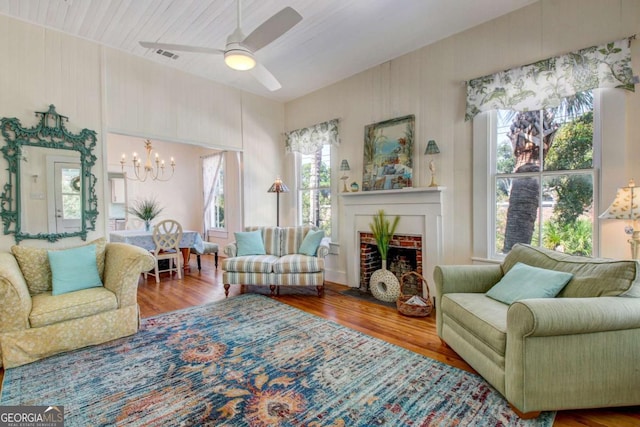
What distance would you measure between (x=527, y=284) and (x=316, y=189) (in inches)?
133

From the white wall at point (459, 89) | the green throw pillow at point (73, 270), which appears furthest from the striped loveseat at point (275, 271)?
the green throw pillow at point (73, 270)

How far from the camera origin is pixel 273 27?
2176 mm

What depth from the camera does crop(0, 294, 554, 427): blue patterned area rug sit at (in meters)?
1.63

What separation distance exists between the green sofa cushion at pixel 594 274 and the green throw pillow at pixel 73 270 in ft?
12.1

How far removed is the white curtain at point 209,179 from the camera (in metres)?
7.12

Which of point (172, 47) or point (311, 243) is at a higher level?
point (172, 47)

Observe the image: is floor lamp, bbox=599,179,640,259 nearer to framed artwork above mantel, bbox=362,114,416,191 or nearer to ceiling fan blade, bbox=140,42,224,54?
framed artwork above mantel, bbox=362,114,416,191

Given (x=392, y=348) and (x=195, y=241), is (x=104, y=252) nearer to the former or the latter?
(x=195, y=241)

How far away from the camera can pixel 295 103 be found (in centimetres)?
526

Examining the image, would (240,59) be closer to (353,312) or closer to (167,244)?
(353,312)

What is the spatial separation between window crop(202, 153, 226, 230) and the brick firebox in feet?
12.9

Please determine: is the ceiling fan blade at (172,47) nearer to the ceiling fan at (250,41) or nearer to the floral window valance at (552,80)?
the ceiling fan at (250,41)

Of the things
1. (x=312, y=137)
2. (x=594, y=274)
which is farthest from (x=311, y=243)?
(x=594, y=274)

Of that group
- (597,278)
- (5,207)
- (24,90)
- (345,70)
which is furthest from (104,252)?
(597,278)
